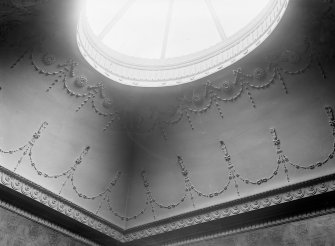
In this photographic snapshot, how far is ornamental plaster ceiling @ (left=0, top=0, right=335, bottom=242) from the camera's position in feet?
18.7

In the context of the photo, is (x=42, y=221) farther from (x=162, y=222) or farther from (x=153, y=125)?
(x=153, y=125)

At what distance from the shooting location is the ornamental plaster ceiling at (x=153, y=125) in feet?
18.7

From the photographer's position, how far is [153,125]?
7172 millimetres

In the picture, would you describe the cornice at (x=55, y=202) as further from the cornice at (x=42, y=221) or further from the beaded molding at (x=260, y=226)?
the beaded molding at (x=260, y=226)

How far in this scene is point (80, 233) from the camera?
22.0ft

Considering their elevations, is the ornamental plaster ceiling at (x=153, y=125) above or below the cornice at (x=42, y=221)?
above

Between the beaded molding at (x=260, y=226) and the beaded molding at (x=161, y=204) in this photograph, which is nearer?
the beaded molding at (x=260, y=226)

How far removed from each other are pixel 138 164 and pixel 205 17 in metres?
3.25

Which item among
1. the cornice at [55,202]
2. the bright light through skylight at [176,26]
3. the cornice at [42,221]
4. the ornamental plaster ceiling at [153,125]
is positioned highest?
the bright light through skylight at [176,26]

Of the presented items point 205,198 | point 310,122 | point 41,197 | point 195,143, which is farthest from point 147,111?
point 310,122

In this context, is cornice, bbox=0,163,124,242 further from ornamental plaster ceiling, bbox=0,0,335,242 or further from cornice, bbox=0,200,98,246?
cornice, bbox=0,200,98,246

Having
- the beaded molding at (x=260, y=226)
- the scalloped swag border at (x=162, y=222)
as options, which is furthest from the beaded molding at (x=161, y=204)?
the beaded molding at (x=260, y=226)

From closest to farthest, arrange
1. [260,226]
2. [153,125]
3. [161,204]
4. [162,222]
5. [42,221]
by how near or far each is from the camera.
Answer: [260,226]
[42,221]
[162,222]
[161,204]
[153,125]

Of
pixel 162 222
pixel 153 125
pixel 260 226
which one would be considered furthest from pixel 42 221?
pixel 260 226
